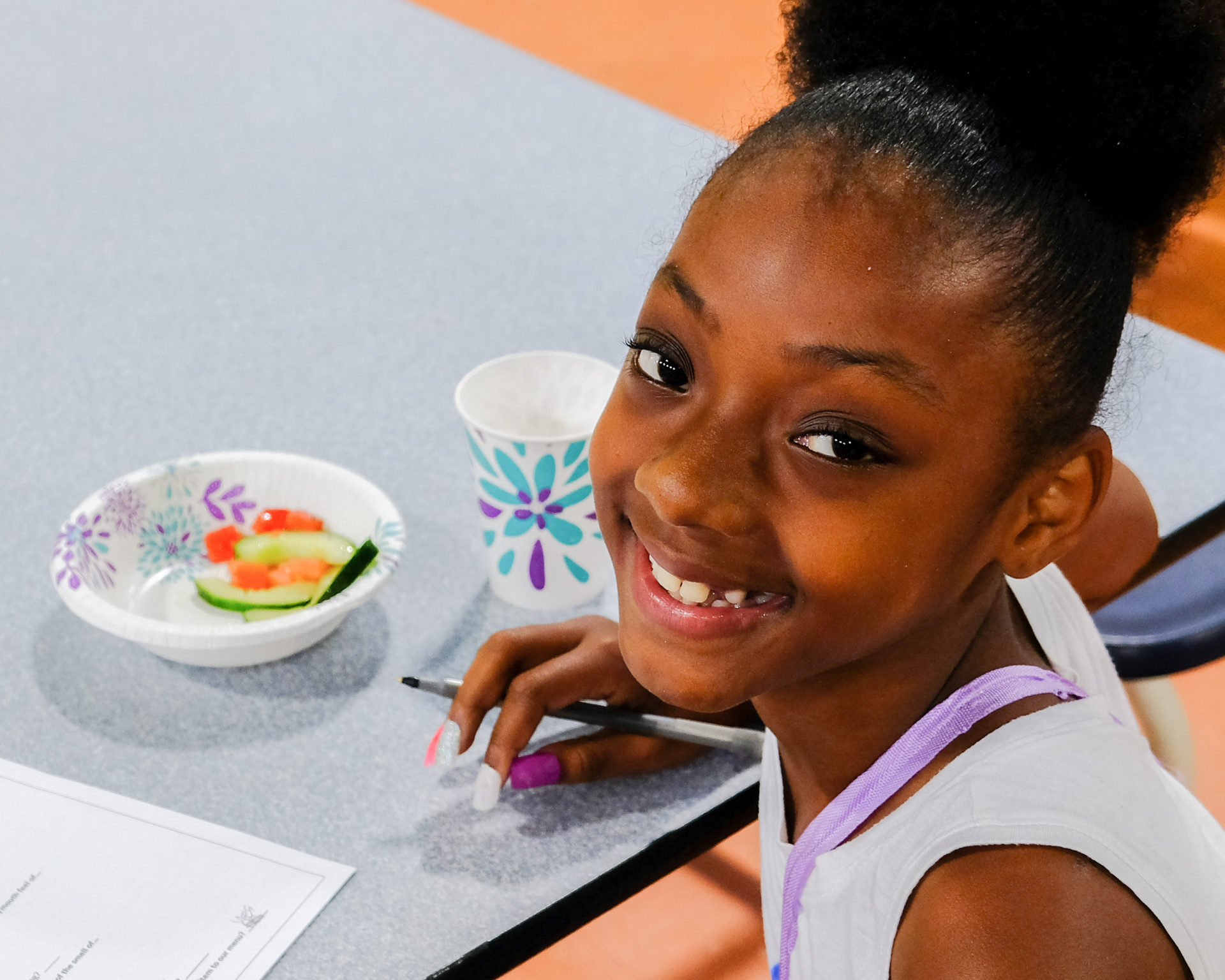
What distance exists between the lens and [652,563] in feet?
2.10

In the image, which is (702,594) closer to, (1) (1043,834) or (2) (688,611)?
(2) (688,611)

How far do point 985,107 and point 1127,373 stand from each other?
0.54 feet

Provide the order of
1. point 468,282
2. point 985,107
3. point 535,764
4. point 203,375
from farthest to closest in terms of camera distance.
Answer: point 468,282, point 203,375, point 535,764, point 985,107

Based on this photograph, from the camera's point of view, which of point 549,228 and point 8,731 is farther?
point 549,228

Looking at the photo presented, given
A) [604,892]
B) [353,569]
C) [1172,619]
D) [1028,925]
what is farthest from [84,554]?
[1172,619]

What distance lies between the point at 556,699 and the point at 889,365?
1.23ft

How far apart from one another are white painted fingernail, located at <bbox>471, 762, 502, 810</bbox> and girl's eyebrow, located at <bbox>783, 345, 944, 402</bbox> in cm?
37

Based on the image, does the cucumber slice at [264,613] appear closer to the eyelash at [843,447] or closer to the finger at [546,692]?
the finger at [546,692]

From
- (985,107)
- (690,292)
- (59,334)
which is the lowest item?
(59,334)

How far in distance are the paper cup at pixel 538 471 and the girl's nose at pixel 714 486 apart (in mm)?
321

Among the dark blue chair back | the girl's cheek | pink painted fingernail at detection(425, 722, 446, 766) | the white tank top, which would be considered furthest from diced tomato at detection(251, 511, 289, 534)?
the dark blue chair back

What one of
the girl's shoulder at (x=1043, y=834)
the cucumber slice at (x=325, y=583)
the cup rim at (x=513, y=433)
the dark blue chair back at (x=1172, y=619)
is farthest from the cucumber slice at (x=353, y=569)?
the dark blue chair back at (x=1172, y=619)

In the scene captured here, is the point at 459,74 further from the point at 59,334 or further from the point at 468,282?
the point at 59,334

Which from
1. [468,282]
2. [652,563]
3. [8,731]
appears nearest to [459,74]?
[468,282]
